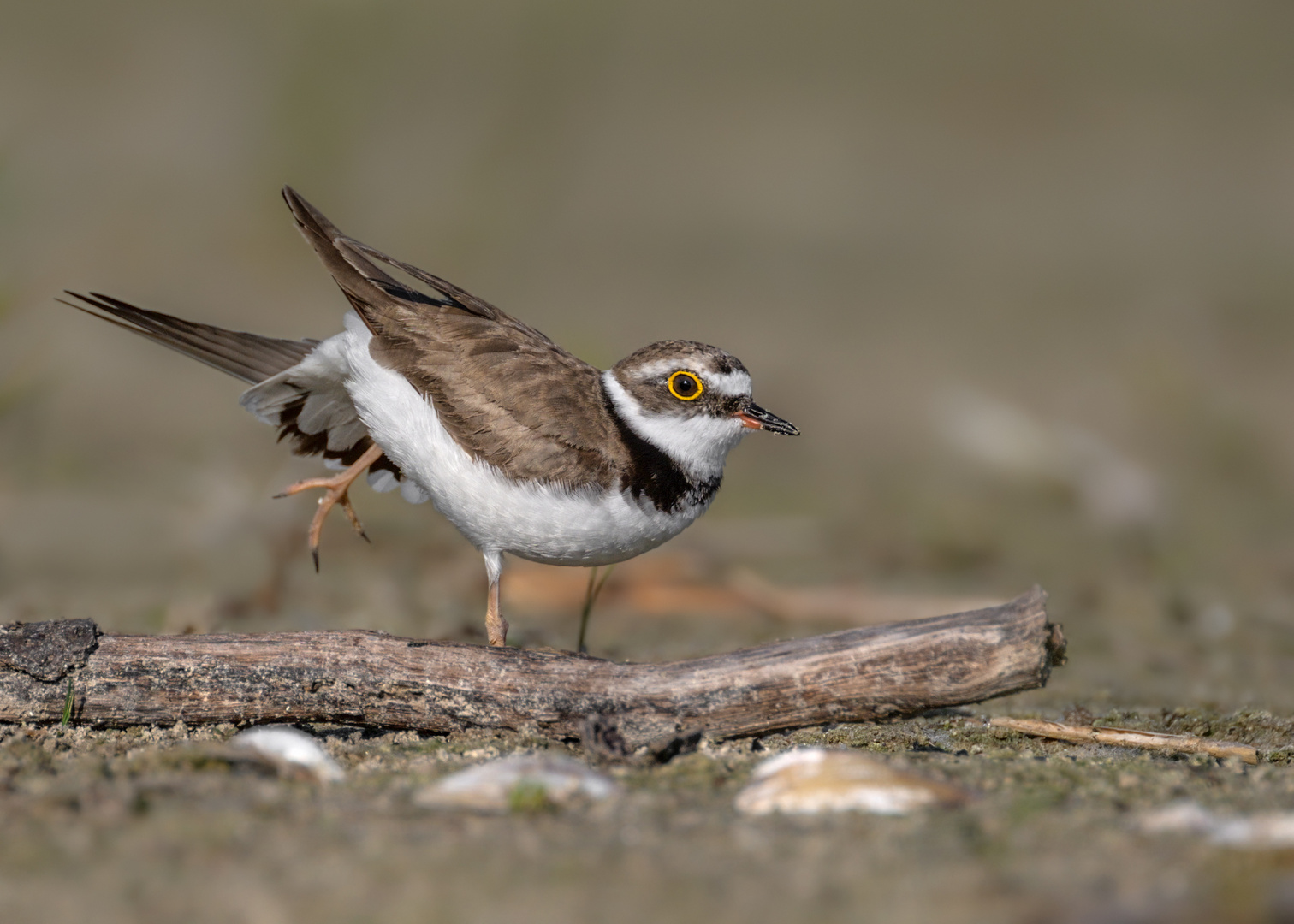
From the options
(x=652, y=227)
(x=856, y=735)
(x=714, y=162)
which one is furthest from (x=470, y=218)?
(x=856, y=735)

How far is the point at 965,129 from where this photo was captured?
17250 mm

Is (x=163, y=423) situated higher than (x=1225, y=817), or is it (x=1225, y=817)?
(x=163, y=423)

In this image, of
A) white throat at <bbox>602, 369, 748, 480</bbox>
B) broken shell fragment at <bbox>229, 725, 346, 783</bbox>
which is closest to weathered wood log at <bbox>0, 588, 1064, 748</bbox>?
broken shell fragment at <bbox>229, 725, 346, 783</bbox>

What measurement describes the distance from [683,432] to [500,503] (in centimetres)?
76

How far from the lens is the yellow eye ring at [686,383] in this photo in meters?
4.31

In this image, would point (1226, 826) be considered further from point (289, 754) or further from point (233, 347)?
point (233, 347)

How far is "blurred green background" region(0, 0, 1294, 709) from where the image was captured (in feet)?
22.8

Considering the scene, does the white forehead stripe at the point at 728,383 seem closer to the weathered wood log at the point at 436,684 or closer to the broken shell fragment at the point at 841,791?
the weathered wood log at the point at 436,684

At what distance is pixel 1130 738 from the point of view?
366cm

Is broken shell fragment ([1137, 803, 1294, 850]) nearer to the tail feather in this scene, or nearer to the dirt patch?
the dirt patch

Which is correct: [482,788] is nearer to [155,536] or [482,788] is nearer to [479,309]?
[479,309]

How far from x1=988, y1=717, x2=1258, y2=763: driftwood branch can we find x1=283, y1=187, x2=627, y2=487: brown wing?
1.62 metres

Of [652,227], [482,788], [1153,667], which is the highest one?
[652,227]

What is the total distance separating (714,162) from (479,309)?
1300cm
